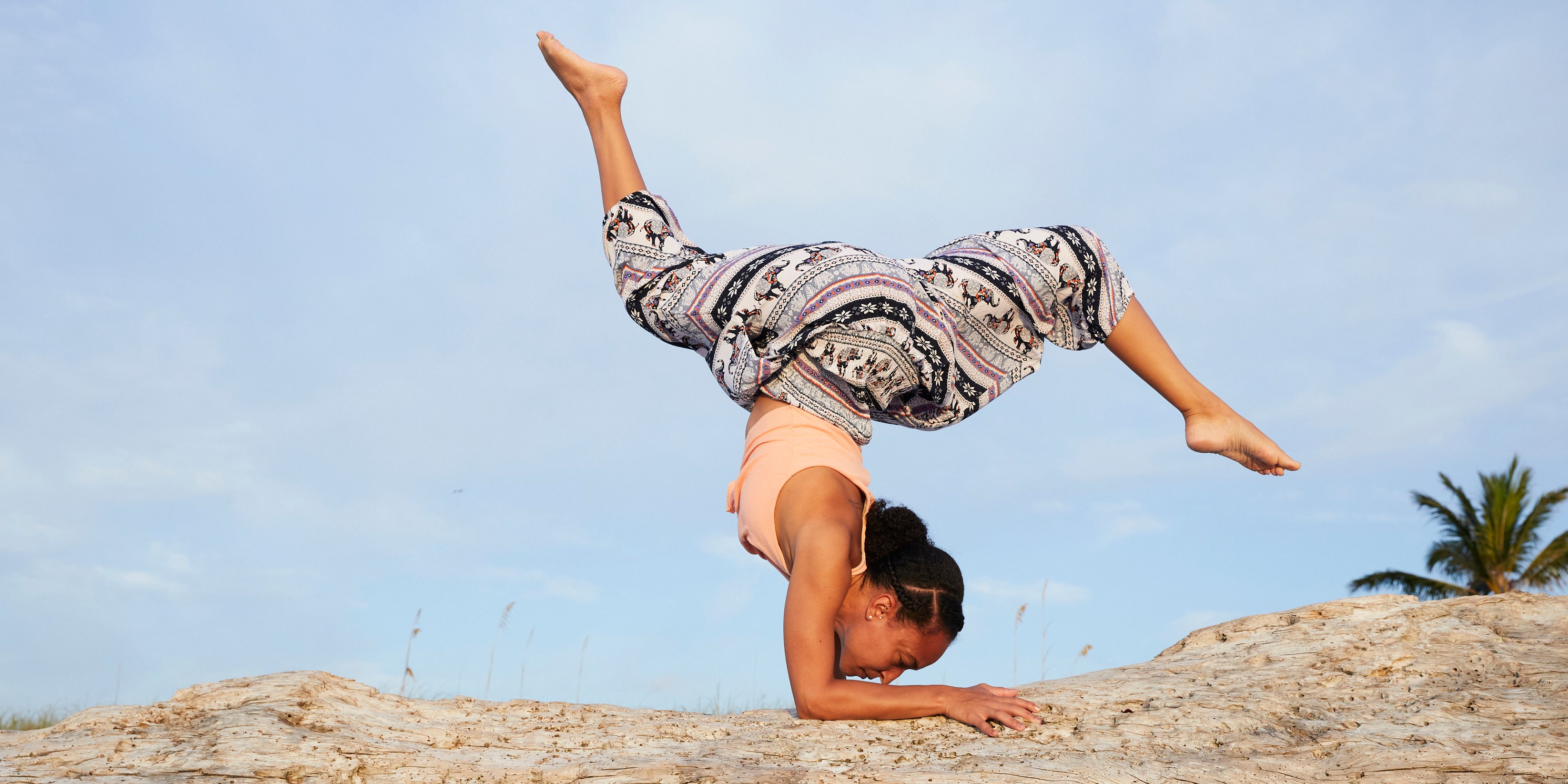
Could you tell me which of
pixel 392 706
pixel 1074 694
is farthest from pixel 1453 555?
pixel 392 706

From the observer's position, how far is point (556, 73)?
504cm

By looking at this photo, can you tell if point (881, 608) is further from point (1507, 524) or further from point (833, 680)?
point (1507, 524)

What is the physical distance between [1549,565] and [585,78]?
78.7ft

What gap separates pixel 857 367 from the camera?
13.6 feet

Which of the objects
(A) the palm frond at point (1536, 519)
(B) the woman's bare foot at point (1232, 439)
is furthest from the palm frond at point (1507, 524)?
(B) the woman's bare foot at point (1232, 439)

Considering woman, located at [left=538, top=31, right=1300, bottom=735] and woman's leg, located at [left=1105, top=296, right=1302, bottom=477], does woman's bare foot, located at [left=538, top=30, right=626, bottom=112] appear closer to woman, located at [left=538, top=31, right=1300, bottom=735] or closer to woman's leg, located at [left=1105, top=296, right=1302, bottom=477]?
woman, located at [left=538, top=31, right=1300, bottom=735]

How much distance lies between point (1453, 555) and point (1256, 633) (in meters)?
22.4

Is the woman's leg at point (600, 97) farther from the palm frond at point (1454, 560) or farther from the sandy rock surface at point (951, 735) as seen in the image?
the palm frond at point (1454, 560)

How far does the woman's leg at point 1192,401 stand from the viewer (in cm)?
464

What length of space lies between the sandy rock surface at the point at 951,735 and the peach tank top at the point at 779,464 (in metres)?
0.74

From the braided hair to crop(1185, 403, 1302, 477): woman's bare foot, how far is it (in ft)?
5.37

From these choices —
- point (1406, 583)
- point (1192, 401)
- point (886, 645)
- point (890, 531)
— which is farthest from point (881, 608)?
point (1406, 583)

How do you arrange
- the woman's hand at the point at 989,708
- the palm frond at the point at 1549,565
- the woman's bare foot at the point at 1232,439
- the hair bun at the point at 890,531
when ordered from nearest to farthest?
the woman's hand at the point at 989,708 < the hair bun at the point at 890,531 < the woman's bare foot at the point at 1232,439 < the palm frond at the point at 1549,565

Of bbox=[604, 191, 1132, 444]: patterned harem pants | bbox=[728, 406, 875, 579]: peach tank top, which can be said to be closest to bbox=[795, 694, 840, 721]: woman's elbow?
bbox=[728, 406, 875, 579]: peach tank top
